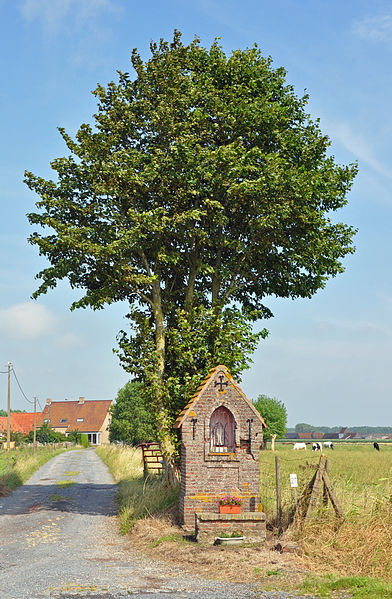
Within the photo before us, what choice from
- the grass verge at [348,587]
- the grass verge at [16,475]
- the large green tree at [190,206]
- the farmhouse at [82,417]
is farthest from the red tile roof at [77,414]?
the grass verge at [348,587]

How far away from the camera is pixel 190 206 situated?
20312mm

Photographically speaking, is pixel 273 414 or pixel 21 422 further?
pixel 21 422

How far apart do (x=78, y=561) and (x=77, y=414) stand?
4113 inches

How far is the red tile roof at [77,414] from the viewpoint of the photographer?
110m

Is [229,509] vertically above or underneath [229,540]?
above

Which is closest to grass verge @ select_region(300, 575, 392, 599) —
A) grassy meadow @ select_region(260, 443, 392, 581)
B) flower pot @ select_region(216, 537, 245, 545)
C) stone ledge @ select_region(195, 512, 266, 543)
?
grassy meadow @ select_region(260, 443, 392, 581)

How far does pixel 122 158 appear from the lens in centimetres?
1983

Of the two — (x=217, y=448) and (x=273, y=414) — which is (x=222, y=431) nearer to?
(x=217, y=448)

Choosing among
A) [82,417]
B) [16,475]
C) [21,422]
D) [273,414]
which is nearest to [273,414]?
[273,414]

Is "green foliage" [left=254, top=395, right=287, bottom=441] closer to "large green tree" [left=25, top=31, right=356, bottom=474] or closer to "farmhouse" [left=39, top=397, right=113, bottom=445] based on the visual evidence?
"farmhouse" [left=39, top=397, right=113, bottom=445]

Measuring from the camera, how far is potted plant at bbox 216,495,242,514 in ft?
52.9

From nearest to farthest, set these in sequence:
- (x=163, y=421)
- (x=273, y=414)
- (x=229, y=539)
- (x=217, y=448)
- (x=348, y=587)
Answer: (x=348, y=587)
(x=229, y=539)
(x=217, y=448)
(x=163, y=421)
(x=273, y=414)

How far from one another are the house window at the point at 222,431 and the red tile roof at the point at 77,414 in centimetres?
9557

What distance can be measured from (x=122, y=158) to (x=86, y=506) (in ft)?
44.9
